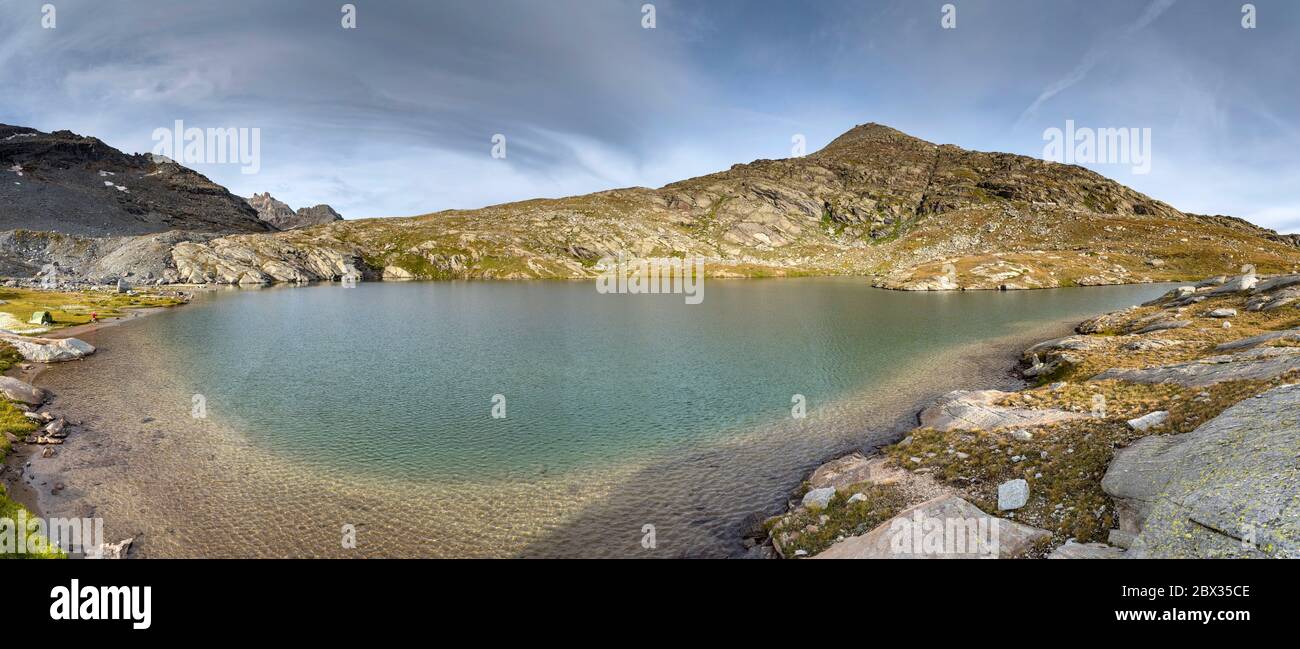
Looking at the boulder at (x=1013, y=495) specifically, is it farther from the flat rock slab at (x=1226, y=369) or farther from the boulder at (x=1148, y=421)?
the flat rock slab at (x=1226, y=369)

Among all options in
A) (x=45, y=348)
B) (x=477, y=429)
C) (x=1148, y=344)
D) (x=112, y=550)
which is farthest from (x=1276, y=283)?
(x=45, y=348)

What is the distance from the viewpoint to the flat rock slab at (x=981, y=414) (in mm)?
25172

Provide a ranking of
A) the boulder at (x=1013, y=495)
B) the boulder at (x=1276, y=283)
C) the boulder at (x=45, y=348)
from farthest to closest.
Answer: the boulder at (x=45, y=348)
the boulder at (x=1276, y=283)
the boulder at (x=1013, y=495)

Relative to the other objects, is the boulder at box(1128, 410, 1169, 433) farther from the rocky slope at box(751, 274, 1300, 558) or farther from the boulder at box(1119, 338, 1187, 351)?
the boulder at box(1119, 338, 1187, 351)

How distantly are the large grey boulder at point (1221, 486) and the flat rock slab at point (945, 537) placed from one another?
106 inches

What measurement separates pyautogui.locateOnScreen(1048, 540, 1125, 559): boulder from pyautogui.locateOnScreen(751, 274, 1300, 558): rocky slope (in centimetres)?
4

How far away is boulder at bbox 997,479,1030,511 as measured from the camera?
1728cm

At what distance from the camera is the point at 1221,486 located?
1235 cm

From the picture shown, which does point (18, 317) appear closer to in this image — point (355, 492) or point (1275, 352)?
point (355, 492)

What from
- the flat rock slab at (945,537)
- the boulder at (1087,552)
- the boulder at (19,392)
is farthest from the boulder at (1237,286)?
the boulder at (19,392)

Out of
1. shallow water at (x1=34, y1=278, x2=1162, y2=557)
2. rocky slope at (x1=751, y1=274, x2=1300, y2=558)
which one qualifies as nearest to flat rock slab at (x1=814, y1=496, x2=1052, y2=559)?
rocky slope at (x1=751, y1=274, x2=1300, y2=558)
